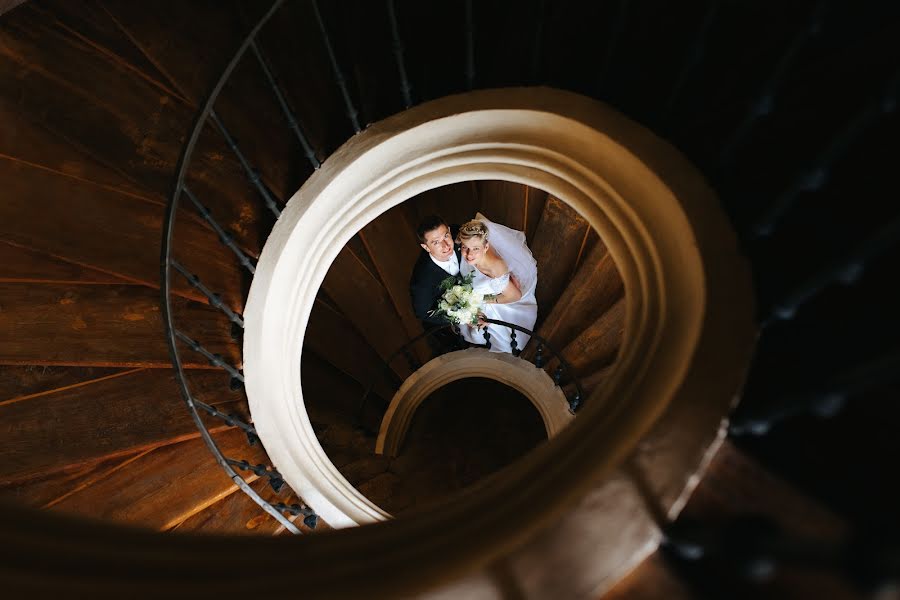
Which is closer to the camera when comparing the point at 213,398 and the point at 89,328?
the point at 89,328

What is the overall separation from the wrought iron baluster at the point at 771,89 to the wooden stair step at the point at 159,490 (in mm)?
3169

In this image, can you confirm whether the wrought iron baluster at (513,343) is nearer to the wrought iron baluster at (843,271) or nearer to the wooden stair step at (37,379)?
the wooden stair step at (37,379)

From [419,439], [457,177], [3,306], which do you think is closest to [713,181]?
[457,177]

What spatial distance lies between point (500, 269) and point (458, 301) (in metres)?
0.60

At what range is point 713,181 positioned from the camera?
7.19 feet

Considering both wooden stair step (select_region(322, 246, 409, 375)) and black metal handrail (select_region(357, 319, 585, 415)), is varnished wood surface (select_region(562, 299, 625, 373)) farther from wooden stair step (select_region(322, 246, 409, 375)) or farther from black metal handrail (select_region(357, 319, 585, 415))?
wooden stair step (select_region(322, 246, 409, 375))

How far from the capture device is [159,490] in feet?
9.81

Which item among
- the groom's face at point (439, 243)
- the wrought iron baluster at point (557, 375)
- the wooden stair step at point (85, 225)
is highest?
the wooden stair step at point (85, 225)

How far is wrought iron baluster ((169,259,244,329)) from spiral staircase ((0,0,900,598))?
0.08 feet

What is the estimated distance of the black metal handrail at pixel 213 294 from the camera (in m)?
2.62

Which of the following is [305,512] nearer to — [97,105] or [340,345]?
[340,345]

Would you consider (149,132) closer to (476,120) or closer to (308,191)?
(308,191)

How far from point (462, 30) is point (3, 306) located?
10.5ft

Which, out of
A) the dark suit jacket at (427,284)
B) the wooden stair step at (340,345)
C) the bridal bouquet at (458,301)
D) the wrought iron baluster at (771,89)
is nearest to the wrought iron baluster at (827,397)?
the wrought iron baluster at (771,89)
